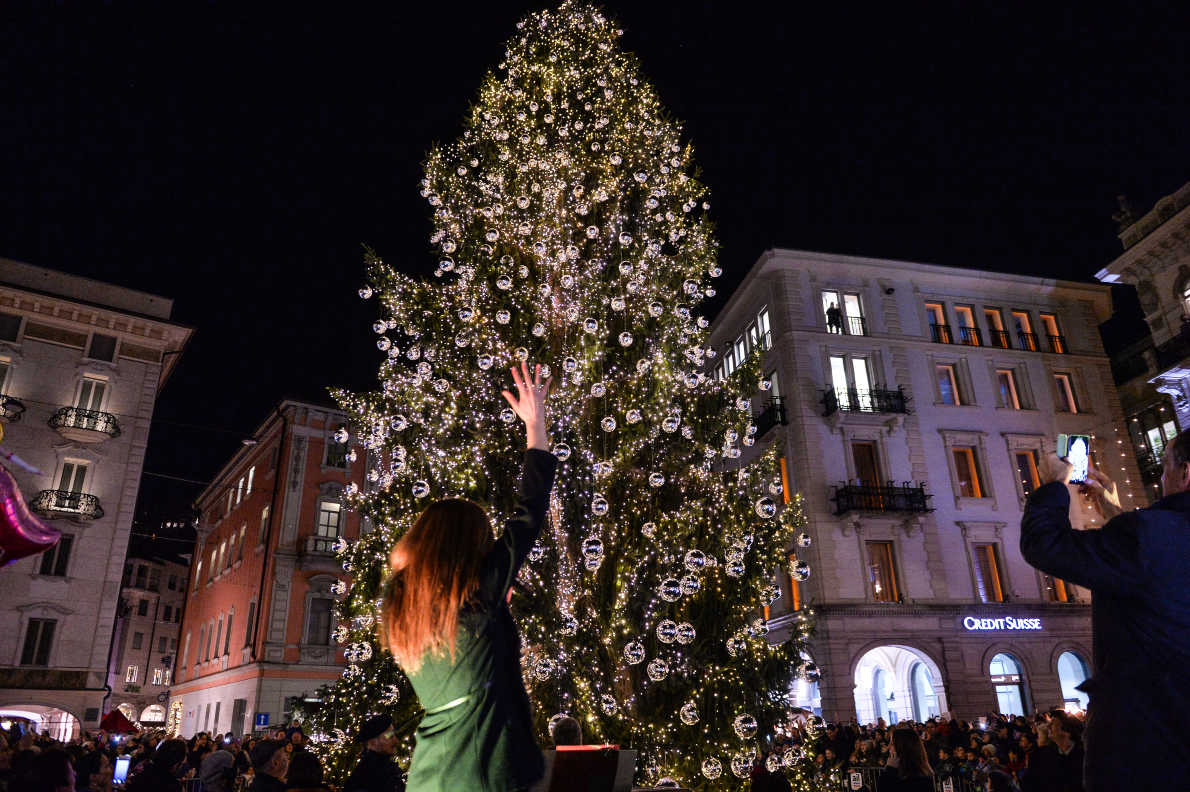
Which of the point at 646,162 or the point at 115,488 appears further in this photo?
the point at 115,488

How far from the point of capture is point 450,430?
9836 millimetres

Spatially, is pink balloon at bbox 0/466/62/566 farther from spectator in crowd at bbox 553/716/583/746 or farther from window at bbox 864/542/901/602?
window at bbox 864/542/901/602

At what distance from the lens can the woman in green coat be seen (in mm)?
1959

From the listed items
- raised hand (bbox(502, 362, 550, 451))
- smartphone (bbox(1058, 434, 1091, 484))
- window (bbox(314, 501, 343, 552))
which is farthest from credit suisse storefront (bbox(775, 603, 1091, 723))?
raised hand (bbox(502, 362, 550, 451))

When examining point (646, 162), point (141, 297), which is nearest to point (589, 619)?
point (646, 162)

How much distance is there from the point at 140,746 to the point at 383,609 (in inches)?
757

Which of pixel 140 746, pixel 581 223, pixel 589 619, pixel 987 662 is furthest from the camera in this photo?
pixel 987 662

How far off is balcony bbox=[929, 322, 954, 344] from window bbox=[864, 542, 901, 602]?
370 inches

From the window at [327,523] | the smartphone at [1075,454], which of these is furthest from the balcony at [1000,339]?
the smartphone at [1075,454]

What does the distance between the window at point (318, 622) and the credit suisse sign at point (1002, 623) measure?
85.9 feet

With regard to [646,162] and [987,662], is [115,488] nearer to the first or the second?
[646,162]

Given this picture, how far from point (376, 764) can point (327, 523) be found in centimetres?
3029

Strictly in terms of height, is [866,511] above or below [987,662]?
above

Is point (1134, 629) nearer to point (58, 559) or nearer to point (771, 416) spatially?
point (771, 416)
